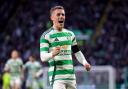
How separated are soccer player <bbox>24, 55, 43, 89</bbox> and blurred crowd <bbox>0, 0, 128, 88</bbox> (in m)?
2.07

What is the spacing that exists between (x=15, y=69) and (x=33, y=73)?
1867 mm

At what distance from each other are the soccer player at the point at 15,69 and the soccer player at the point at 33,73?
1180 mm

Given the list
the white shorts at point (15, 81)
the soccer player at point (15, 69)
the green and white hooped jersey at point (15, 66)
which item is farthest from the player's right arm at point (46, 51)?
the white shorts at point (15, 81)

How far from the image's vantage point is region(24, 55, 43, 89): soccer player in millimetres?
21297

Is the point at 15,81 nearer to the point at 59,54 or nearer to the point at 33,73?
the point at 33,73

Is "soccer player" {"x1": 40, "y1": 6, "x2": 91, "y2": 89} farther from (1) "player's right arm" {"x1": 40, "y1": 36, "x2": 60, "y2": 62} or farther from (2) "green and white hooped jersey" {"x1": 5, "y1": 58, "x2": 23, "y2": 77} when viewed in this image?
(2) "green and white hooped jersey" {"x1": 5, "y1": 58, "x2": 23, "y2": 77}

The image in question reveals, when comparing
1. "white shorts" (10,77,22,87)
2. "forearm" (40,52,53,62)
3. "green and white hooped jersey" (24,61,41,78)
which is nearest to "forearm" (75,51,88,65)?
"forearm" (40,52,53,62)

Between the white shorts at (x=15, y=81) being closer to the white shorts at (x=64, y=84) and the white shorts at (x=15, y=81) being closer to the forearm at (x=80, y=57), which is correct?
the forearm at (x=80, y=57)

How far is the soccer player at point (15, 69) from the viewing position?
19719mm

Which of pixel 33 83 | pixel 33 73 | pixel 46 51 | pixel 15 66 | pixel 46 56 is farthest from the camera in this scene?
pixel 33 83

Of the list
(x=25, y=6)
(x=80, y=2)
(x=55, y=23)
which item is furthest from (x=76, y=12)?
(x=55, y=23)

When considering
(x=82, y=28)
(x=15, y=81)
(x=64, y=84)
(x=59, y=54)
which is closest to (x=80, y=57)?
(x=59, y=54)

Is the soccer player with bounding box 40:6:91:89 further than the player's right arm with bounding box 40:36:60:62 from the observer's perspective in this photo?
Yes

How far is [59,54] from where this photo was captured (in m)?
8.19
